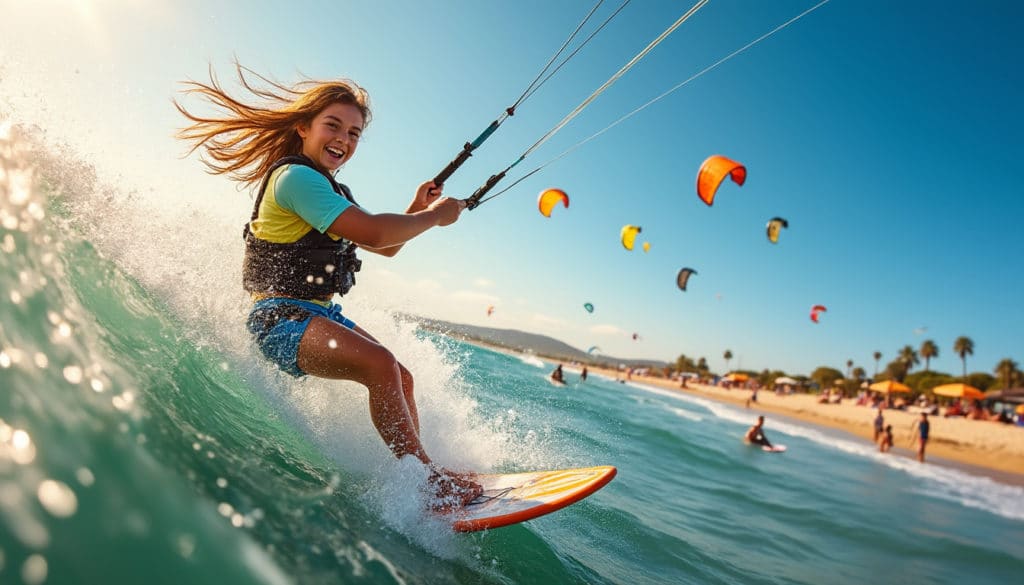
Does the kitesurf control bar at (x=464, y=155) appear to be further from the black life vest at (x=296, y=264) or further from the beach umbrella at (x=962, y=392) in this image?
the beach umbrella at (x=962, y=392)

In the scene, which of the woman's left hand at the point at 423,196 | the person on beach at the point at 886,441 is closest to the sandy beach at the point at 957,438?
the person on beach at the point at 886,441

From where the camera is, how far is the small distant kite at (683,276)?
2396 centimetres

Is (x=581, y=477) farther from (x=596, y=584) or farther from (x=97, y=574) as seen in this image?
(x=97, y=574)

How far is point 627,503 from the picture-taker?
17.4ft

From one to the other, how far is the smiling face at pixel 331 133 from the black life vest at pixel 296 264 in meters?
0.20

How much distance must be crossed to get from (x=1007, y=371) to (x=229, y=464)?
8265 cm

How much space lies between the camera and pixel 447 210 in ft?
8.63

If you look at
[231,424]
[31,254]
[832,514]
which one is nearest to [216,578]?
[231,424]

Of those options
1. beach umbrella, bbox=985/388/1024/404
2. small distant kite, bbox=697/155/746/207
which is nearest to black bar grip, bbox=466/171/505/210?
small distant kite, bbox=697/155/746/207

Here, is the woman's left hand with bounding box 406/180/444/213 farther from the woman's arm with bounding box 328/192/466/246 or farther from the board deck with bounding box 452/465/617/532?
the board deck with bounding box 452/465/617/532

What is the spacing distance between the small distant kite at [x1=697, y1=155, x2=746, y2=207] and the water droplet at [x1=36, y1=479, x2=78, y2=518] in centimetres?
897

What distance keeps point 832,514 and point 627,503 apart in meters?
4.55

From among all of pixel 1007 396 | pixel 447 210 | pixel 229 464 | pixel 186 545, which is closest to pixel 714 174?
pixel 447 210

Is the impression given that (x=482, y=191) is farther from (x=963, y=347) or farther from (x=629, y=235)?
(x=963, y=347)
